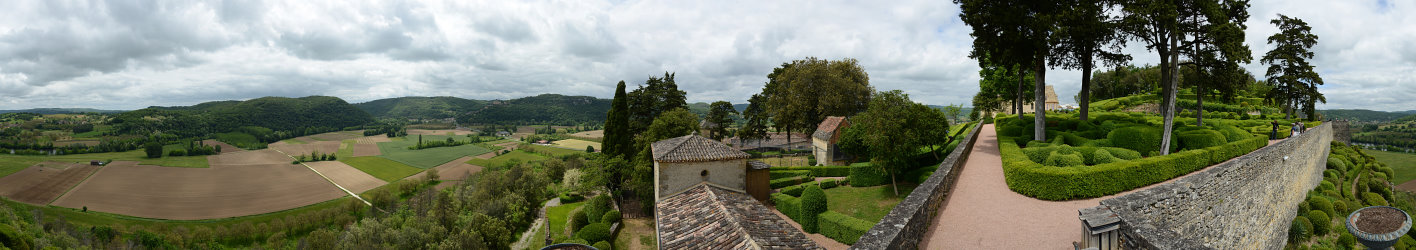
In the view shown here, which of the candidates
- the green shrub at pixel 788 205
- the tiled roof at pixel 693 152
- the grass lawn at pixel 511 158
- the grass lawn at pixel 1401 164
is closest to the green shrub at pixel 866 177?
the green shrub at pixel 788 205

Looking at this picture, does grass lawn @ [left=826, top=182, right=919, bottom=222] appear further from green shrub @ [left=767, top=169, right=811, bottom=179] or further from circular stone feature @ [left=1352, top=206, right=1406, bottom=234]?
circular stone feature @ [left=1352, top=206, right=1406, bottom=234]

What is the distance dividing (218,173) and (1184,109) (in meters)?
113

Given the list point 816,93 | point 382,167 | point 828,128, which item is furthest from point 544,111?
point 828,128

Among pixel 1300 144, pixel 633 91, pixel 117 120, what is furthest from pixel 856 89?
pixel 117 120

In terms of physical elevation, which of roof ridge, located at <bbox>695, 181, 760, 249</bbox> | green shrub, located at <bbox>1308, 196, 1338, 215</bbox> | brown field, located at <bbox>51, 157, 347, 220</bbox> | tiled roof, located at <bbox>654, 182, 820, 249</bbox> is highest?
roof ridge, located at <bbox>695, 181, 760, 249</bbox>

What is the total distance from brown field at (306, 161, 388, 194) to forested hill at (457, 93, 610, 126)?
83641mm

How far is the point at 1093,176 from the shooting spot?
10.8 meters

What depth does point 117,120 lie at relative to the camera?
90.8 metres

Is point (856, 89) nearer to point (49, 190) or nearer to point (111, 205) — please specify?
point (111, 205)

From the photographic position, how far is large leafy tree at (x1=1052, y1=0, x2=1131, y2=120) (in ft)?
47.8

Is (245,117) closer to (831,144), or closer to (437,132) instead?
(437,132)

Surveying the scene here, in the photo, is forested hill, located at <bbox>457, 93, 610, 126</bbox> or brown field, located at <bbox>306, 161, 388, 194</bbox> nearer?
brown field, located at <bbox>306, 161, 388, 194</bbox>

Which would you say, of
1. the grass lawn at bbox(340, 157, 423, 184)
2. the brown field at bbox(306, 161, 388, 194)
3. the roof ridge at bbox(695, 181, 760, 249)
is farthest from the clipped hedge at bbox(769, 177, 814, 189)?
the grass lawn at bbox(340, 157, 423, 184)

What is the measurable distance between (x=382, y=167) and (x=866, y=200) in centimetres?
8100
